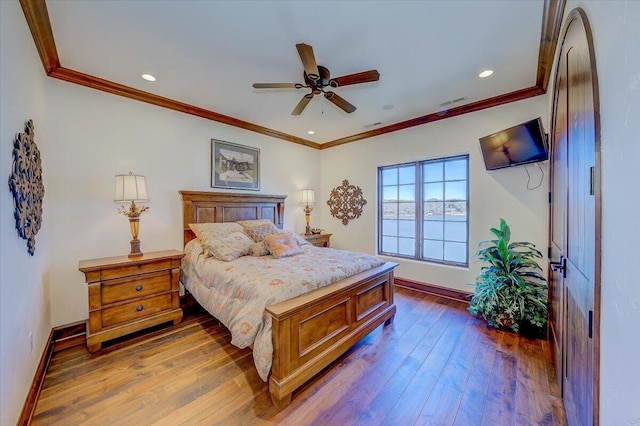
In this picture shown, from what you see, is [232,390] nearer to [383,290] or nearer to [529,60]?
[383,290]

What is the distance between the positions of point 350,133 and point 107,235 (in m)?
3.88

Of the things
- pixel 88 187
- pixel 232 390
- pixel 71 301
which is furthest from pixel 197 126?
pixel 232 390

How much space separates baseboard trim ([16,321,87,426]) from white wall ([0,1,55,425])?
3.1 inches

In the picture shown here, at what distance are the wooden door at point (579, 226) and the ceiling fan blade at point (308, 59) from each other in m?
1.51

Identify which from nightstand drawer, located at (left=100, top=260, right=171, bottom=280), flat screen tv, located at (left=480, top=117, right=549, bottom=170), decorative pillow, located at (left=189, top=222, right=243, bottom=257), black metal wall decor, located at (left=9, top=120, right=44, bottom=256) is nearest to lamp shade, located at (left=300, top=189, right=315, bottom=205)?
decorative pillow, located at (left=189, top=222, right=243, bottom=257)

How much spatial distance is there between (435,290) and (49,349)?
4.49m

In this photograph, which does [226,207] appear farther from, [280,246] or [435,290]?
[435,290]

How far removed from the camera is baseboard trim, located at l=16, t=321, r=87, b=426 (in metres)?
1.57

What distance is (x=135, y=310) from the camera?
8.22 ft

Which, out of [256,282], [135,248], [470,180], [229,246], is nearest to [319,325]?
[256,282]

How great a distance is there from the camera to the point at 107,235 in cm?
277

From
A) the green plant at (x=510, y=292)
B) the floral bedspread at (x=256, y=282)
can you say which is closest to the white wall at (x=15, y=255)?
the floral bedspread at (x=256, y=282)

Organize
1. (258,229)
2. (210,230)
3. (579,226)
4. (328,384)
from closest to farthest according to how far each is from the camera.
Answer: (579,226), (328,384), (210,230), (258,229)

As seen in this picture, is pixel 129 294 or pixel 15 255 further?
pixel 129 294
